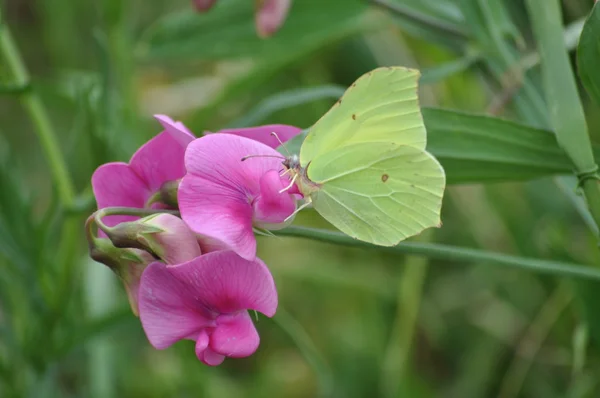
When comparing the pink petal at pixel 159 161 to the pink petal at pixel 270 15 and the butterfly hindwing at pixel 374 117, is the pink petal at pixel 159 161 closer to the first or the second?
the butterfly hindwing at pixel 374 117

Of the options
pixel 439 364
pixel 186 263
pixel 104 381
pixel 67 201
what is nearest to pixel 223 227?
pixel 186 263

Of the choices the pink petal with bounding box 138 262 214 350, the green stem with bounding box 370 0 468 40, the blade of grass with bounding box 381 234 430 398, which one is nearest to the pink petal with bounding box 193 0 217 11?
the green stem with bounding box 370 0 468 40

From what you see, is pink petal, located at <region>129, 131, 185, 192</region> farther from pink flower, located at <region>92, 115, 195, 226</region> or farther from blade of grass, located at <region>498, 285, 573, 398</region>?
blade of grass, located at <region>498, 285, 573, 398</region>

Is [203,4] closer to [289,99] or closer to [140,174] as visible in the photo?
[289,99]

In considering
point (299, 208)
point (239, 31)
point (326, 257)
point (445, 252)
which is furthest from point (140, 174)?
point (326, 257)

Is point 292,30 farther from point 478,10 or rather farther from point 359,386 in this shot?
point 359,386

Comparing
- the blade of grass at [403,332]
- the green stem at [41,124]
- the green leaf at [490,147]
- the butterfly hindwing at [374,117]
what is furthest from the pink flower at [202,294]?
the blade of grass at [403,332]
